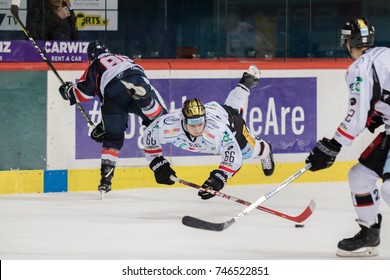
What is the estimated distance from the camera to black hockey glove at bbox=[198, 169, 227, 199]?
8.95 meters

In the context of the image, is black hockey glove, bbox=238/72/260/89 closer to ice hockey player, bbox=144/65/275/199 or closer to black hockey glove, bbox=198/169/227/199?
ice hockey player, bbox=144/65/275/199

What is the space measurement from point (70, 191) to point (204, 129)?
5.19ft

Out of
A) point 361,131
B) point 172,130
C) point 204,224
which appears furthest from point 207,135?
point 361,131

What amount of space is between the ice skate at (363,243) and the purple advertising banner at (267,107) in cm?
334

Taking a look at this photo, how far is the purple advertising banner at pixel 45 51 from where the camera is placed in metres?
10.5

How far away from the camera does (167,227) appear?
887 cm

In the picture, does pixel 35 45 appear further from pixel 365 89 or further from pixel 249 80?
pixel 365 89

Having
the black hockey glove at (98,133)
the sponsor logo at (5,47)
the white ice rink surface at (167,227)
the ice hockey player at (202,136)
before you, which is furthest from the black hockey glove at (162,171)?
the sponsor logo at (5,47)

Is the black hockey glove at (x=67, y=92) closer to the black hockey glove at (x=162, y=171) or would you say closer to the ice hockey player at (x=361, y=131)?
the black hockey glove at (x=162, y=171)

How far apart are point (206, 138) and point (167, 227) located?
28.9 inches

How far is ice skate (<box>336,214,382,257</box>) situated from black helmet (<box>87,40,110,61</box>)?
3.34 m

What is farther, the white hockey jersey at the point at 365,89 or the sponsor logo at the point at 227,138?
the sponsor logo at the point at 227,138

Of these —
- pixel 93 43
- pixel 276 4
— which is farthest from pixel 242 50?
pixel 93 43

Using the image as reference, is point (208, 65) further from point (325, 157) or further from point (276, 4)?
point (325, 157)
